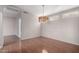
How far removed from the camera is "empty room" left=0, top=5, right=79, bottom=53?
1.67 metres

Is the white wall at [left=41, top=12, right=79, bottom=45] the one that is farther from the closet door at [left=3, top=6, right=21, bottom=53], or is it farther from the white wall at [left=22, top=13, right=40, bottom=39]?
the closet door at [left=3, top=6, right=21, bottom=53]

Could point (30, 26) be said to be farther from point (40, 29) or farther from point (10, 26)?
point (10, 26)

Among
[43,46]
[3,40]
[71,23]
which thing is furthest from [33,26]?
[71,23]

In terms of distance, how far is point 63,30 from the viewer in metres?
1.80

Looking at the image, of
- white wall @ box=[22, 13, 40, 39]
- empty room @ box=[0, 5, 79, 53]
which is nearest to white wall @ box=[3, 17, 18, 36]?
empty room @ box=[0, 5, 79, 53]

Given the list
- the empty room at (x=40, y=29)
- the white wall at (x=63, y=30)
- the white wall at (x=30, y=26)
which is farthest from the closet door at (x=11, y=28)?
the white wall at (x=63, y=30)

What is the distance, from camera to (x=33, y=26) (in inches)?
71.9

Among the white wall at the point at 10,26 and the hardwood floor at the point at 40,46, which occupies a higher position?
the white wall at the point at 10,26

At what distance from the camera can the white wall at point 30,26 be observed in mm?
1782

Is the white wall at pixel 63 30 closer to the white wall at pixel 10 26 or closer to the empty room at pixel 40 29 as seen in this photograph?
the empty room at pixel 40 29

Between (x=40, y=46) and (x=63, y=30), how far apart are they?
72 cm
